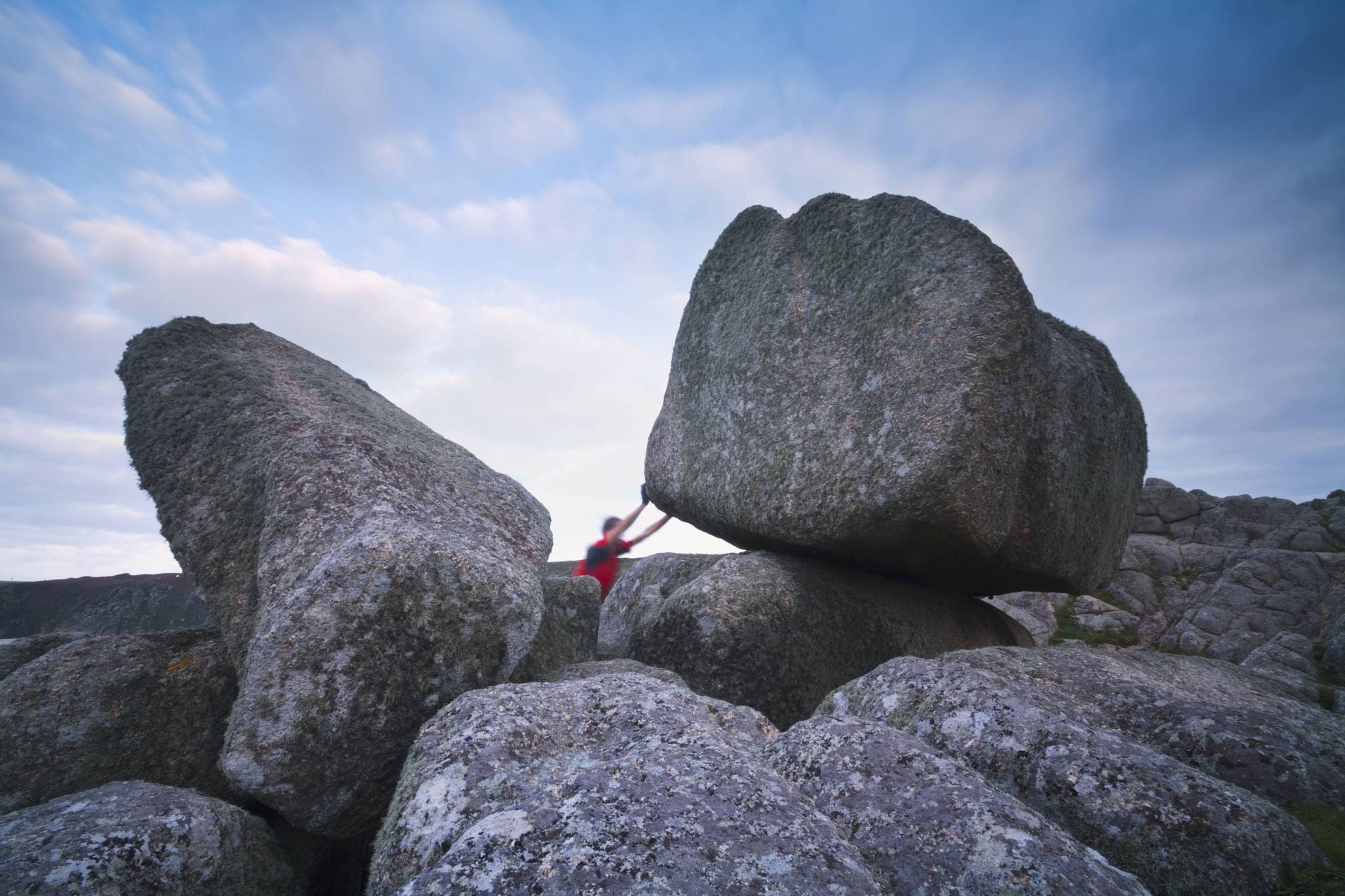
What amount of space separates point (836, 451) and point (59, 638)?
254 inches

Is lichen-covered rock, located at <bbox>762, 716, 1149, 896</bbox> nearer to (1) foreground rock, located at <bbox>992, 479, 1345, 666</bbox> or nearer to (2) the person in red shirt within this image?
(2) the person in red shirt

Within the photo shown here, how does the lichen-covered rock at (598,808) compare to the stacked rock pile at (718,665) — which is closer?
the lichen-covered rock at (598,808)

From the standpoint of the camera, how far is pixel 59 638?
17.9 feet

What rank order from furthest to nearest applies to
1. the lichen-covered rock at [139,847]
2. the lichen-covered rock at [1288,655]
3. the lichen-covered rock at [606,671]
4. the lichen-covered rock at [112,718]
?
the lichen-covered rock at [1288,655], the lichen-covered rock at [606,671], the lichen-covered rock at [112,718], the lichen-covered rock at [139,847]

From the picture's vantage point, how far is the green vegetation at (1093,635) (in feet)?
47.8

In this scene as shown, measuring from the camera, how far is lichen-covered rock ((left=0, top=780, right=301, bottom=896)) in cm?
282

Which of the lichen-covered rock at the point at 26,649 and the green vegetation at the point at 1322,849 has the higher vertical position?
the lichen-covered rock at the point at 26,649

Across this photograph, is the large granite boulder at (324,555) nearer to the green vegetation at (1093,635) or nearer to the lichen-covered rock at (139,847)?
the lichen-covered rock at (139,847)

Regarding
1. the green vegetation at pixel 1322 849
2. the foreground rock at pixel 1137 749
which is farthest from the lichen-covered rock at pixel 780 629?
the green vegetation at pixel 1322 849

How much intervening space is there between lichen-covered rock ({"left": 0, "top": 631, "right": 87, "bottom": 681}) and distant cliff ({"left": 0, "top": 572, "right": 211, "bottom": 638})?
5603 millimetres

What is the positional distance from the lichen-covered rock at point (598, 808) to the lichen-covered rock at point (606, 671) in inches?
49.4

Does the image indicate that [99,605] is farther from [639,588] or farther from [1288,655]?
[1288,655]

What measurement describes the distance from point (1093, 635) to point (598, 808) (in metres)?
15.5

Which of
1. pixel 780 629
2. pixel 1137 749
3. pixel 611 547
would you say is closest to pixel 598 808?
pixel 1137 749
